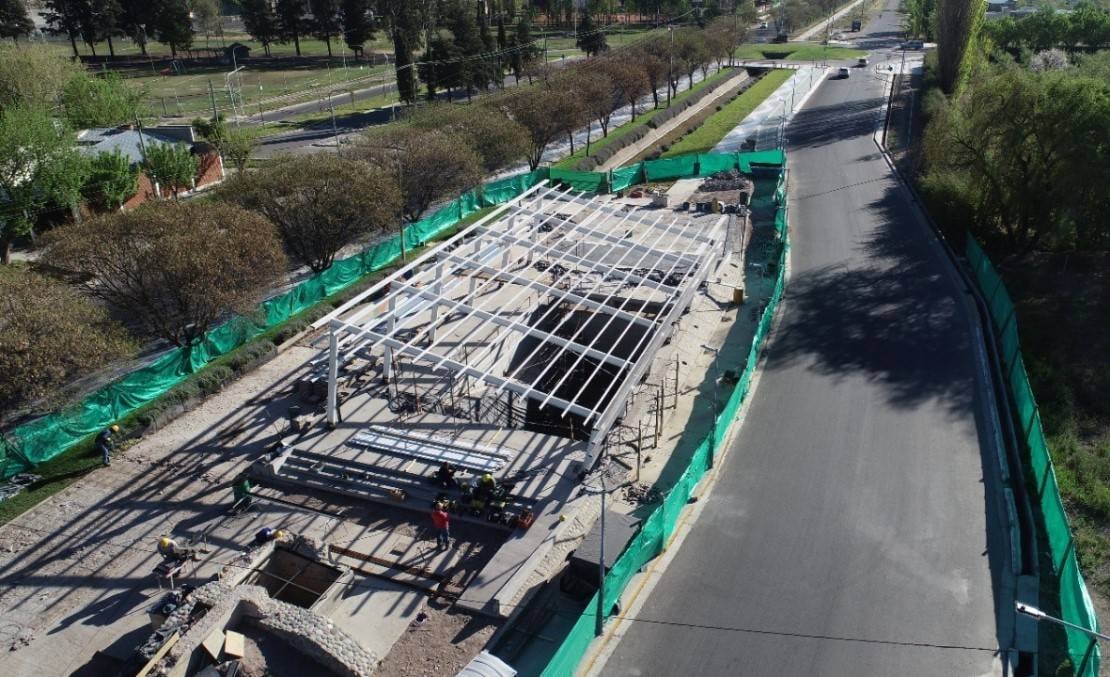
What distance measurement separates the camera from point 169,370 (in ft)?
95.6

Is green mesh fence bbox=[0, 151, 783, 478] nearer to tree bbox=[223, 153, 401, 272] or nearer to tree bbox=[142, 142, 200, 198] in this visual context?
tree bbox=[223, 153, 401, 272]

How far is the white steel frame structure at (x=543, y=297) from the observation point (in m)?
25.0

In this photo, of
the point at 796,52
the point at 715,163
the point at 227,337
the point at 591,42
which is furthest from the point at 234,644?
the point at 796,52

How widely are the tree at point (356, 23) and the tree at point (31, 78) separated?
48.9 meters

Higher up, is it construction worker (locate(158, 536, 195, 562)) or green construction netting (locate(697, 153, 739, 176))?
green construction netting (locate(697, 153, 739, 176))

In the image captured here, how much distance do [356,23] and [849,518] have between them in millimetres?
100205

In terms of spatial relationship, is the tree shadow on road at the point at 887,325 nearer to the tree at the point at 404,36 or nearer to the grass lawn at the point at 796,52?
the tree at the point at 404,36

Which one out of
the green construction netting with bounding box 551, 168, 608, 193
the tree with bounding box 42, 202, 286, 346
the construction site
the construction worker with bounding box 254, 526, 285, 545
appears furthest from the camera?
the green construction netting with bounding box 551, 168, 608, 193

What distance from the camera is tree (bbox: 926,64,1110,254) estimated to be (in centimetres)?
3297

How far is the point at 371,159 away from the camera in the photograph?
41125 millimetres

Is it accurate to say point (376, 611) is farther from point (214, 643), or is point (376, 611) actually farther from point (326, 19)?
point (326, 19)

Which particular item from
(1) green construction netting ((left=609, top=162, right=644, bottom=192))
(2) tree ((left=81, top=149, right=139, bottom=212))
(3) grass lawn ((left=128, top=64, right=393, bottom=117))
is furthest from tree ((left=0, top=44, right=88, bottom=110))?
(1) green construction netting ((left=609, top=162, right=644, bottom=192))

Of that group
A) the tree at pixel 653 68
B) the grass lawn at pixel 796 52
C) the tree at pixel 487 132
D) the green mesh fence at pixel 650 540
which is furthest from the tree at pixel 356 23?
the green mesh fence at pixel 650 540

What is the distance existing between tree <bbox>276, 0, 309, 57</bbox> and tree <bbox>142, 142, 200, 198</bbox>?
207ft
